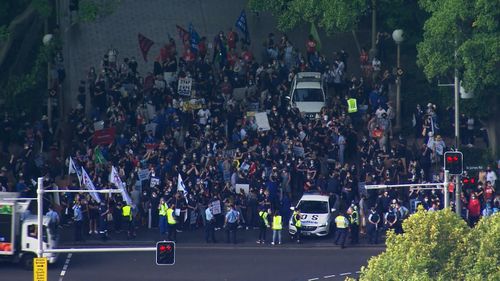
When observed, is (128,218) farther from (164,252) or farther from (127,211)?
(164,252)

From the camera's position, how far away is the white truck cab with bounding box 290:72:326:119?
67.8 metres

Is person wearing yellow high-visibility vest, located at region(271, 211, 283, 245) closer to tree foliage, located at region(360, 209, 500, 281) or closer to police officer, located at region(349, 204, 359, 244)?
police officer, located at region(349, 204, 359, 244)

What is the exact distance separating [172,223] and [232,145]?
726 centimetres

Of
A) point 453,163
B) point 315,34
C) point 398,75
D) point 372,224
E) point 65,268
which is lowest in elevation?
point 65,268

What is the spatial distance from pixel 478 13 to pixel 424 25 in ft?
10.0

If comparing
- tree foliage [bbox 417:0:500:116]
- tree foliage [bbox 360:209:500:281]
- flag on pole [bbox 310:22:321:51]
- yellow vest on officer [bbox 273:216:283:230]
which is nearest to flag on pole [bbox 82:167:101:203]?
yellow vest on officer [bbox 273:216:283:230]

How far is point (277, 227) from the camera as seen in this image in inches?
2270

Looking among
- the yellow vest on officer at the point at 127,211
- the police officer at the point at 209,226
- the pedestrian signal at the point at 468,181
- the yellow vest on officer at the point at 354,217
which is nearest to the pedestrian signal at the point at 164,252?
the police officer at the point at 209,226

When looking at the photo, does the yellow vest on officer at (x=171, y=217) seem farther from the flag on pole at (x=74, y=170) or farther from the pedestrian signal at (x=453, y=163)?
the pedestrian signal at (x=453, y=163)

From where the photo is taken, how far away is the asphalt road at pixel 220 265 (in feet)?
176

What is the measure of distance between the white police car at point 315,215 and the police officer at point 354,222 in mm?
1174

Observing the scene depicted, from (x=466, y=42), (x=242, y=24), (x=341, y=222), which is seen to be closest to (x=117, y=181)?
(x=341, y=222)

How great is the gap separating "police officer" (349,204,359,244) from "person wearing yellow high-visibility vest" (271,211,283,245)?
241 cm

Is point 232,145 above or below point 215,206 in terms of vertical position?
above
